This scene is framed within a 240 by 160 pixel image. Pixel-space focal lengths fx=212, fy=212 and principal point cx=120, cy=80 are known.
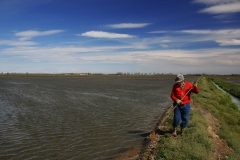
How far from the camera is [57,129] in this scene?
984 centimetres

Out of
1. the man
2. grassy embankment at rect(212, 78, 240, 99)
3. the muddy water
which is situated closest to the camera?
the muddy water

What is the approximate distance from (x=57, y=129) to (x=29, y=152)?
105 inches

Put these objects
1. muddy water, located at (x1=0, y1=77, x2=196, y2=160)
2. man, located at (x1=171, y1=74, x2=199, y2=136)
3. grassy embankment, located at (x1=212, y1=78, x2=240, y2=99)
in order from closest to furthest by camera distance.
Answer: muddy water, located at (x1=0, y1=77, x2=196, y2=160) < man, located at (x1=171, y1=74, x2=199, y2=136) < grassy embankment, located at (x1=212, y1=78, x2=240, y2=99)

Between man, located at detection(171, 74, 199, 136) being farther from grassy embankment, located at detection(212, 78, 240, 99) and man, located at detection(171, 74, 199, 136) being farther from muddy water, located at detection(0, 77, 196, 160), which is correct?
grassy embankment, located at detection(212, 78, 240, 99)

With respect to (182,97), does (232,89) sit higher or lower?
lower

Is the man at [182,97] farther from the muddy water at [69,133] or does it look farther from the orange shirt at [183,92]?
the muddy water at [69,133]

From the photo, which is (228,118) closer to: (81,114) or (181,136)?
(181,136)

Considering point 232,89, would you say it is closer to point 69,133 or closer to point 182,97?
point 182,97

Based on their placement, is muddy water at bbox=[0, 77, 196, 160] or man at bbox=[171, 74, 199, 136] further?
man at bbox=[171, 74, 199, 136]

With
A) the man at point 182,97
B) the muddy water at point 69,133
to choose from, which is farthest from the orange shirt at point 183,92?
the muddy water at point 69,133

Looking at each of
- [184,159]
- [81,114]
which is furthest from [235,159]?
[81,114]

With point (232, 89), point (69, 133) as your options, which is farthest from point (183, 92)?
point (232, 89)

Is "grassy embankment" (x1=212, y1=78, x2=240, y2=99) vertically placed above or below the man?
below

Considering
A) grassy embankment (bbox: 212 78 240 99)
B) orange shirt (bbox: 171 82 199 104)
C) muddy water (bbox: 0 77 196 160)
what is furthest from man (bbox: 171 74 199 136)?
grassy embankment (bbox: 212 78 240 99)
